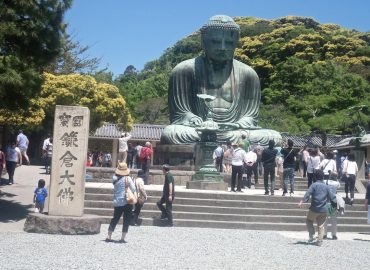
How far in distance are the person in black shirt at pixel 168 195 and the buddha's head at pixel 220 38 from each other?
8924 mm

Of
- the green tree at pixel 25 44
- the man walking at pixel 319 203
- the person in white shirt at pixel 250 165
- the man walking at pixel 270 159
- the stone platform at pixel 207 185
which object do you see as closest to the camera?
the man walking at pixel 319 203

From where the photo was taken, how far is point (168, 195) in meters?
10.8

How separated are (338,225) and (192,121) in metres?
7.61

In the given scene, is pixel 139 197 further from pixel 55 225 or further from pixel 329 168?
pixel 329 168

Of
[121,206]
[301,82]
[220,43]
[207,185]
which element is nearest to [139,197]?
[121,206]

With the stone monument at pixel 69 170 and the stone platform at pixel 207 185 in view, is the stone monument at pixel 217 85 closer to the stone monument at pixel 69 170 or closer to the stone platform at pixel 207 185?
the stone platform at pixel 207 185

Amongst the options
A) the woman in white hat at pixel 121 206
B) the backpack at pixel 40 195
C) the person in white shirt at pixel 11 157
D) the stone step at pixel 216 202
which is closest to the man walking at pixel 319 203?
the stone step at pixel 216 202

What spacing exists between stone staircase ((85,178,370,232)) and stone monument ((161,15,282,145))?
6545mm

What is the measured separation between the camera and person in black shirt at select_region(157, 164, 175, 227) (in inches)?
425

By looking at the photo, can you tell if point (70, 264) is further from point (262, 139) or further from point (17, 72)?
point (262, 139)

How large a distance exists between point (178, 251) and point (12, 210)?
540 centimetres

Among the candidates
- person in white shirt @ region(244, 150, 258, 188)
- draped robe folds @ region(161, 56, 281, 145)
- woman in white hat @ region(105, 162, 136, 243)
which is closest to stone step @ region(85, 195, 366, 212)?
person in white shirt @ region(244, 150, 258, 188)

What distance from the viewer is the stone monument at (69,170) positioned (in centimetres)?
960

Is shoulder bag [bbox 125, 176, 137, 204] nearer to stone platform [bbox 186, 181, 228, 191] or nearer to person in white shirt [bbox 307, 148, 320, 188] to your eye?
stone platform [bbox 186, 181, 228, 191]
